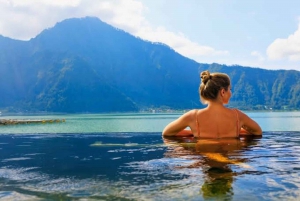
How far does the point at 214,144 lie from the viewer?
6.81m

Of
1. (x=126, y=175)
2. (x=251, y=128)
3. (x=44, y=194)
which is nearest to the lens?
(x=44, y=194)

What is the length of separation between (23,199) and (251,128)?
585cm

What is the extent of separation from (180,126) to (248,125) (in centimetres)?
148

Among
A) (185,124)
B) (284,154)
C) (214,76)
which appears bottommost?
(284,154)

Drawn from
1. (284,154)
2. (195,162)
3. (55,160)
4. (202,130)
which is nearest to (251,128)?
(202,130)

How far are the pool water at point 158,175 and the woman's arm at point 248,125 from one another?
2.68 ft

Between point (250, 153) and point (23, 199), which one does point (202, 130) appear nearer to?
point (250, 153)

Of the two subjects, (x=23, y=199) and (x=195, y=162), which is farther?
(x=195, y=162)

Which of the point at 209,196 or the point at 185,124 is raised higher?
the point at 185,124

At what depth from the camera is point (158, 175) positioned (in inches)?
164

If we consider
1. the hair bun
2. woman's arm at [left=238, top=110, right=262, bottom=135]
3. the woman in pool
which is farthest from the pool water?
the hair bun

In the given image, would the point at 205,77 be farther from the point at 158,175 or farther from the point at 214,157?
the point at 158,175

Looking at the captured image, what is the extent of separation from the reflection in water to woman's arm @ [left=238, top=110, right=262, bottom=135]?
184mm

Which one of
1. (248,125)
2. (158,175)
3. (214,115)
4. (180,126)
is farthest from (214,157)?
(248,125)
